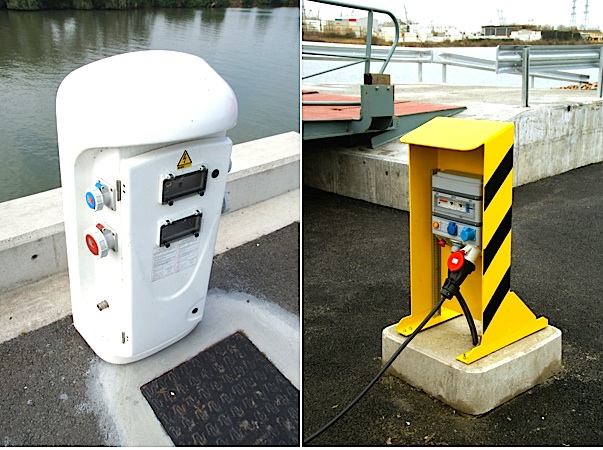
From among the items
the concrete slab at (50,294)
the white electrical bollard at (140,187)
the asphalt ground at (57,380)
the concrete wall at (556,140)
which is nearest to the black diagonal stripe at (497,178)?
the white electrical bollard at (140,187)

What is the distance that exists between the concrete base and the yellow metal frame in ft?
0.16

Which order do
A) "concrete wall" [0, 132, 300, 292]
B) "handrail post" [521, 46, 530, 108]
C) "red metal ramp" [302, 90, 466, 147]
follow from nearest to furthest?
"concrete wall" [0, 132, 300, 292] < "red metal ramp" [302, 90, 466, 147] < "handrail post" [521, 46, 530, 108]

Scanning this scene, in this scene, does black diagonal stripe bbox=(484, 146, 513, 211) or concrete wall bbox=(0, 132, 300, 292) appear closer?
black diagonal stripe bbox=(484, 146, 513, 211)

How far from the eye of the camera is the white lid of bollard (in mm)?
1959

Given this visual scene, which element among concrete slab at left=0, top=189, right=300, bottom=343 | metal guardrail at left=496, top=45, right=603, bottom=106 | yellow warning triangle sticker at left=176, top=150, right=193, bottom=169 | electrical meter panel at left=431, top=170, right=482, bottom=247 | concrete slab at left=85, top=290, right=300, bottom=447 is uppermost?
metal guardrail at left=496, top=45, right=603, bottom=106

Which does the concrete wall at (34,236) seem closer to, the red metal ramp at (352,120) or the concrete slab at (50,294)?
the concrete slab at (50,294)

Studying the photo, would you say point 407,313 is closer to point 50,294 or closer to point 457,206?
point 457,206

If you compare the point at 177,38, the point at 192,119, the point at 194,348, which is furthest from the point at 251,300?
the point at 177,38

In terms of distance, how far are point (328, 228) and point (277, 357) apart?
204 cm

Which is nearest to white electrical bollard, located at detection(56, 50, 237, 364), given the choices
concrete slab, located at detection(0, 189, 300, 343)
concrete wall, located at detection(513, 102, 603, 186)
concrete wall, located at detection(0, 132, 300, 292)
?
concrete slab, located at detection(0, 189, 300, 343)

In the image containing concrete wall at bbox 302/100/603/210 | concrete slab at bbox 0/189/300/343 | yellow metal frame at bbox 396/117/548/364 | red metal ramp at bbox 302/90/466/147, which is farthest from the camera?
concrete wall at bbox 302/100/603/210

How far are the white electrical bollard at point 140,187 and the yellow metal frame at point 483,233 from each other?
84 centimetres

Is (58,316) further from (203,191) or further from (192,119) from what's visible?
(192,119)

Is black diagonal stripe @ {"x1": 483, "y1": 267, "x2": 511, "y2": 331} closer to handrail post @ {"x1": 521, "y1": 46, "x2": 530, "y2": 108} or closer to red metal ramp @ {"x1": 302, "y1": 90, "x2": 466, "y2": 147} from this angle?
red metal ramp @ {"x1": 302, "y1": 90, "x2": 466, "y2": 147}
